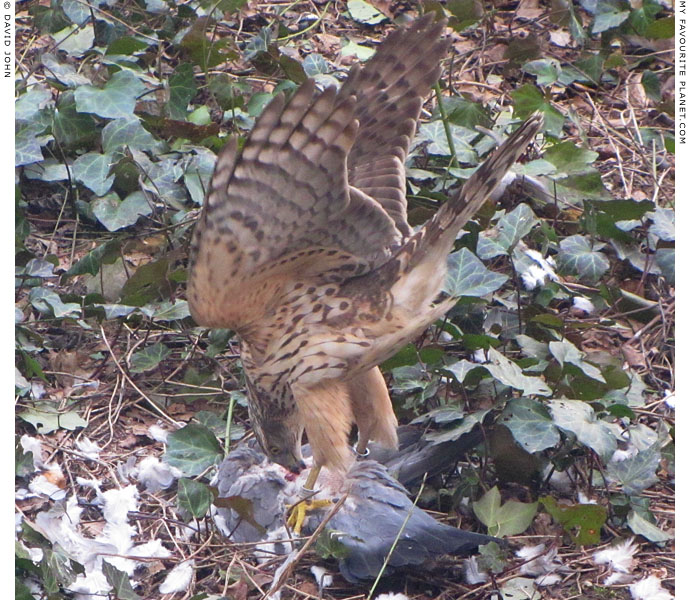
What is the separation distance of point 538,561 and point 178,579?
45.1 inches

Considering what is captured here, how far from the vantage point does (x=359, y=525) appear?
10.0 ft

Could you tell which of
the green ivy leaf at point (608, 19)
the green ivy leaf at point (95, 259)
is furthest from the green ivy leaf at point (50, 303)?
the green ivy leaf at point (608, 19)

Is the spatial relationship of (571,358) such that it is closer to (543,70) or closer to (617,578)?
(617,578)

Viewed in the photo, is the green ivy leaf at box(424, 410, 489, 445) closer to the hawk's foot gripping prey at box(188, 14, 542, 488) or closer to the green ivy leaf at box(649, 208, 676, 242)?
the hawk's foot gripping prey at box(188, 14, 542, 488)

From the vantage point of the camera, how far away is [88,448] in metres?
3.54

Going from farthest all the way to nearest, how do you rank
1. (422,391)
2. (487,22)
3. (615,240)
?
(487,22), (615,240), (422,391)

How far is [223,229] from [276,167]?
0.24m

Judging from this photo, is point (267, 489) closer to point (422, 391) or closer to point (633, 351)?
point (422, 391)

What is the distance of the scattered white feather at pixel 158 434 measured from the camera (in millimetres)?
3576

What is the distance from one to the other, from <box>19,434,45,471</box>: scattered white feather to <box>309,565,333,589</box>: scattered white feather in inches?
42.6

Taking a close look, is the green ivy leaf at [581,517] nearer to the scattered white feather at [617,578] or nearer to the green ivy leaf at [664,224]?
the scattered white feather at [617,578]

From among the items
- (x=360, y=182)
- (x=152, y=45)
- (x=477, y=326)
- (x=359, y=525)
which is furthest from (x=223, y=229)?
(x=152, y=45)

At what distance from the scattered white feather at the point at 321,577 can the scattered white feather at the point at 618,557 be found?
87cm

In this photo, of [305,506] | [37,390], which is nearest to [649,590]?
[305,506]
